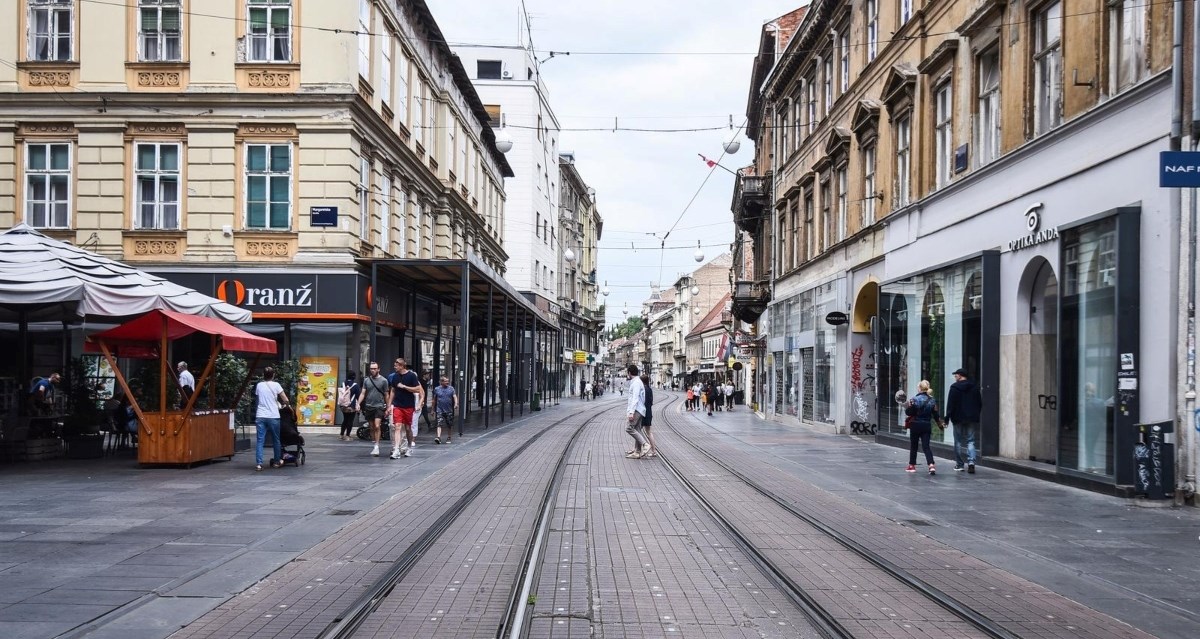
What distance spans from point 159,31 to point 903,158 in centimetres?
1886

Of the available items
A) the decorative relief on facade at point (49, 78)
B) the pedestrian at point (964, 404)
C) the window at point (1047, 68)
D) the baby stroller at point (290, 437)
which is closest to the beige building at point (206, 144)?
the decorative relief on facade at point (49, 78)

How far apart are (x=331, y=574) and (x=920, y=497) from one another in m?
8.69

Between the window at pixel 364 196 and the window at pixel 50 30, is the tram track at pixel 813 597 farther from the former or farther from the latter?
the window at pixel 50 30

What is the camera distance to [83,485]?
13.9 m

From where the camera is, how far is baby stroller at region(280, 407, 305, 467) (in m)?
16.8

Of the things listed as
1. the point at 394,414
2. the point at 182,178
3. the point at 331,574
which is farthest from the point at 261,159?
the point at 331,574

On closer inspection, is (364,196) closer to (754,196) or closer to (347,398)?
(347,398)

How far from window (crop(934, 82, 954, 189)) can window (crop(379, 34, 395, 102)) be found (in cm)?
1495

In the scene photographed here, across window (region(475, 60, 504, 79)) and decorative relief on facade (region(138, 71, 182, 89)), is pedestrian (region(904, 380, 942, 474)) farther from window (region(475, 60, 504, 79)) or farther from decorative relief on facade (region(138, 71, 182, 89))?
window (region(475, 60, 504, 79))

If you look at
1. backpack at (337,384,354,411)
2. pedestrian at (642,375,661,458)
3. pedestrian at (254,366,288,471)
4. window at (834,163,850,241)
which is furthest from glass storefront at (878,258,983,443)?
backpack at (337,384,354,411)

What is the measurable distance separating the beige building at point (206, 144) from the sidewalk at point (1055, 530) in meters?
13.4

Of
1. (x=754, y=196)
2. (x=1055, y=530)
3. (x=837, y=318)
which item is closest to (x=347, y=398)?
(x=837, y=318)

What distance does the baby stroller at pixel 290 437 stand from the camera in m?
16.8

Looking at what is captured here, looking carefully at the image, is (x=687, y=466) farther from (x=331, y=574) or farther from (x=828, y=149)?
(x=828, y=149)
